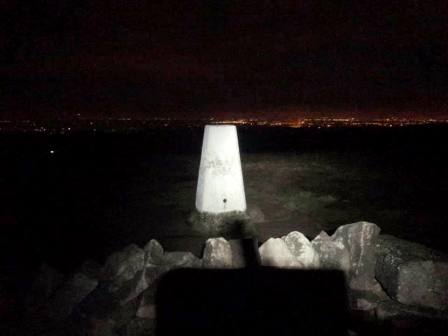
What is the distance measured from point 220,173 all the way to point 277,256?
3597 mm

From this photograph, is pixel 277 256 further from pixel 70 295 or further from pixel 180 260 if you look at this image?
pixel 70 295

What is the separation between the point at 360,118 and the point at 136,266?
3.17m

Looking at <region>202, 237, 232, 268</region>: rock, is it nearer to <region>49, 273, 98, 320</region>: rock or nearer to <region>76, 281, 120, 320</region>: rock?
<region>76, 281, 120, 320</region>: rock

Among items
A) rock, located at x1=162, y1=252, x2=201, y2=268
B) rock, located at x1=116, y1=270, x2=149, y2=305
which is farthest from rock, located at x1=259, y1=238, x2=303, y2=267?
rock, located at x1=116, y1=270, x2=149, y2=305

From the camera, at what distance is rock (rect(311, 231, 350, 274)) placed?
4418mm

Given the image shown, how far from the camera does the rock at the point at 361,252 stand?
439 cm

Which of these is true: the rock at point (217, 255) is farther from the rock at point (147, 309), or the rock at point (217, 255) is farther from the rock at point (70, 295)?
the rock at point (70, 295)

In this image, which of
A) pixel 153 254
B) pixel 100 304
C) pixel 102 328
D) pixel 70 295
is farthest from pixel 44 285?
pixel 153 254

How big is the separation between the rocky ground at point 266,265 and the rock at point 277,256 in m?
0.01

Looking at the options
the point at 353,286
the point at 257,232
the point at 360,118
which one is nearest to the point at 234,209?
the point at 257,232

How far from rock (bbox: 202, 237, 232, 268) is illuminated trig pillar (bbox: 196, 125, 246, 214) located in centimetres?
341

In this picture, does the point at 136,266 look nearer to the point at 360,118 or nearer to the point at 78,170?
the point at 360,118

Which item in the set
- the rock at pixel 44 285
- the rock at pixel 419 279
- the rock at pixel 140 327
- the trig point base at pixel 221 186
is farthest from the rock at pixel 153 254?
the trig point base at pixel 221 186

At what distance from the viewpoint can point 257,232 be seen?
826cm
